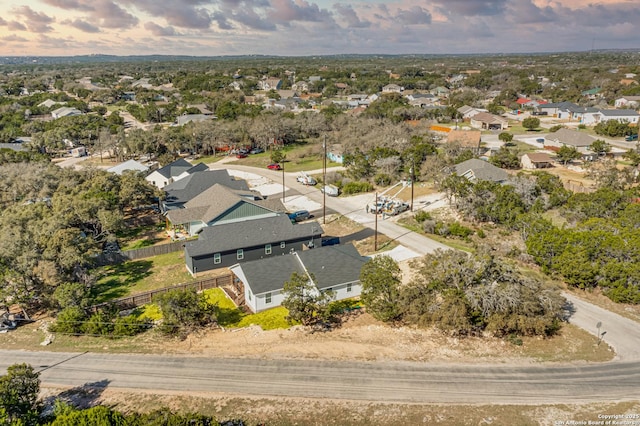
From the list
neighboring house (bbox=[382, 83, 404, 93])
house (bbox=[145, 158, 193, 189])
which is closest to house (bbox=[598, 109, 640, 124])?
neighboring house (bbox=[382, 83, 404, 93])

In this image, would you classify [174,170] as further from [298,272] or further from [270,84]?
[270,84]

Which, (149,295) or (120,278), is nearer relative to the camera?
(149,295)

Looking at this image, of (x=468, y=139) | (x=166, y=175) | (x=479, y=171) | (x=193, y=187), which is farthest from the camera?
(x=468, y=139)

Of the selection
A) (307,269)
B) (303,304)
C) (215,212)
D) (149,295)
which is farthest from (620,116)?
(149,295)

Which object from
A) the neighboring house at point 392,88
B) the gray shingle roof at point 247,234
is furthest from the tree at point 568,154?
the neighboring house at point 392,88

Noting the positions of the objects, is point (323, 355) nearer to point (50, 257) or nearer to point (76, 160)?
point (50, 257)

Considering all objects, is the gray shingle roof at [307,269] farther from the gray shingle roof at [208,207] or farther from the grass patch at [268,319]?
the gray shingle roof at [208,207]
